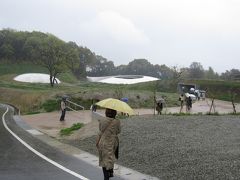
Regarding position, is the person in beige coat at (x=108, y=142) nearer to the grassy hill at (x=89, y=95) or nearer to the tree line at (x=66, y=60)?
the grassy hill at (x=89, y=95)

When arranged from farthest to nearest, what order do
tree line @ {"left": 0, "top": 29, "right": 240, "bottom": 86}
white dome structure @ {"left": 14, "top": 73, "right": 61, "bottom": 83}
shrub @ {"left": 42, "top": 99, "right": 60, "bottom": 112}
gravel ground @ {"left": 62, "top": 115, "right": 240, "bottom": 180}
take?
white dome structure @ {"left": 14, "top": 73, "right": 61, "bottom": 83} → tree line @ {"left": 0, "top": 29, "right": 240, "bottom": 86} → shrub @ {"left": 42, "top": 99, "right": 60, "bottom": 112} → gravel ground @ {"left": 62, "top": 115, "right": 240, "bottom": 180}

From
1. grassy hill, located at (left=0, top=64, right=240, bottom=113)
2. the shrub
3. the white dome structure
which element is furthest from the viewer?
the white dome structure

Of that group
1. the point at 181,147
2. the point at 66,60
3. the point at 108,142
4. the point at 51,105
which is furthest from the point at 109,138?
the point at 66,60

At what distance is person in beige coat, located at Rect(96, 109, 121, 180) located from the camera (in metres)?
8.31

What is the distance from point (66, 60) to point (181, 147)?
70670 millimetres

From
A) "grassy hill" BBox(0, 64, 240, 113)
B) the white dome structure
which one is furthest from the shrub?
the white dome structure

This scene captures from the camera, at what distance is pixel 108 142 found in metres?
8.40

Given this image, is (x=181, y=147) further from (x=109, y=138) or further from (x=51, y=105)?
(x=51, y=105)

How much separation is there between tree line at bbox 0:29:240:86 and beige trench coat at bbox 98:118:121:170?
2573 inches

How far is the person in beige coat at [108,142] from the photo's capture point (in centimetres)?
831

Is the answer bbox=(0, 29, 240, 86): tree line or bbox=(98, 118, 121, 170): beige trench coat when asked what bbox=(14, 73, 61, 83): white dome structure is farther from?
bbox=(98, 118, 121, 170): beige trench coat

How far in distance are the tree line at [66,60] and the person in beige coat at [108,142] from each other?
6534 centimetres

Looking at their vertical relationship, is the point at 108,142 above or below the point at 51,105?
above

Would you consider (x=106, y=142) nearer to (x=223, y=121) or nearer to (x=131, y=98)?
(x=223, y=121)
